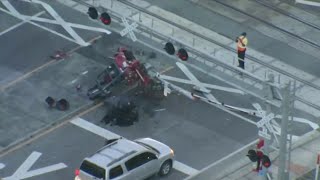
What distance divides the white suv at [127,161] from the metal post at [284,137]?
4.79 m

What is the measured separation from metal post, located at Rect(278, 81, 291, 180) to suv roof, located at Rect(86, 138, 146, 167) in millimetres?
5387

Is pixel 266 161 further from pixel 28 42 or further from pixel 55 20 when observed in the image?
pixel 55 20

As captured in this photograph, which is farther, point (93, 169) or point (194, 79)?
point (194, 79)

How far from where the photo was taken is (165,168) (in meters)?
44.2

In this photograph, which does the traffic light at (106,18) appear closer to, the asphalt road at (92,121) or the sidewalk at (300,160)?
the asphalt road at (92,121)

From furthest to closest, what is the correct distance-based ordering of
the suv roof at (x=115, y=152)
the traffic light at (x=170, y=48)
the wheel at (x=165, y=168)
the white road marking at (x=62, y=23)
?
the white road marking at (x=62, y=23)
the wheel at (x=165, y=168)
the suv roof at (x=115, y=152)
the traffic light at (x=170, y=48)

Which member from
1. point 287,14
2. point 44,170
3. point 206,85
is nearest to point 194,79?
point 206,85

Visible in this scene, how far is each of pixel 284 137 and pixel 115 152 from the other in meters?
6.74

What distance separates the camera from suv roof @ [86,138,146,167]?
42.3 meters

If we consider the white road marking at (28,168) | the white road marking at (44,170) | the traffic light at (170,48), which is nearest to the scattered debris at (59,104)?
the white road marking at (28,168)

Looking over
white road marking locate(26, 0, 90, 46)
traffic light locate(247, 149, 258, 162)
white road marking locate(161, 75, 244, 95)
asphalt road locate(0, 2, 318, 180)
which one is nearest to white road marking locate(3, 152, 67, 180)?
asphalt road locate(0, 2, 318, 180)

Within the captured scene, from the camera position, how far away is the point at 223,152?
4597 cm

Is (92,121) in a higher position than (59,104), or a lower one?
lower

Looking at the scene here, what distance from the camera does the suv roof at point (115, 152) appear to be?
42.3 meters
